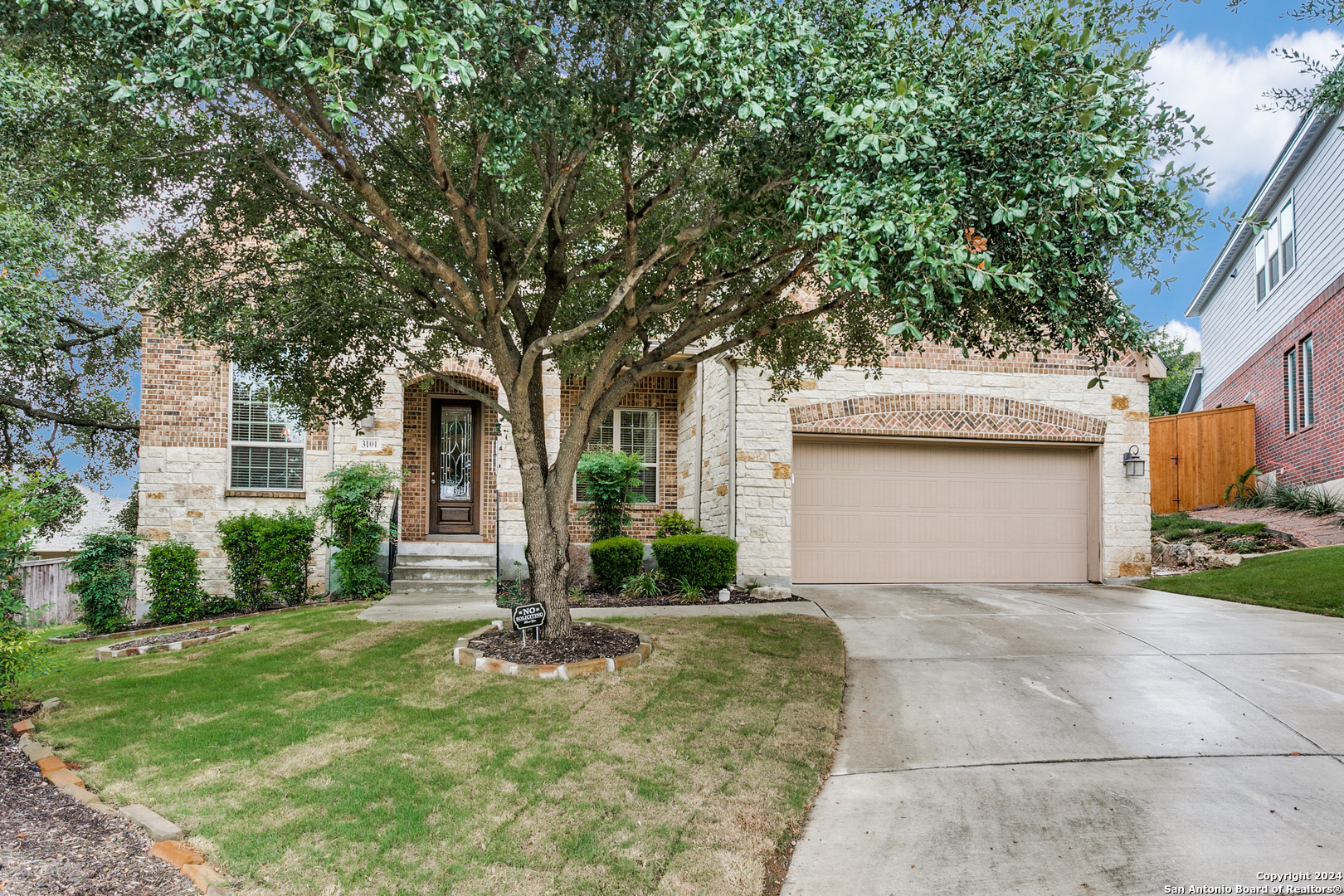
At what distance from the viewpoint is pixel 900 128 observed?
3.83m

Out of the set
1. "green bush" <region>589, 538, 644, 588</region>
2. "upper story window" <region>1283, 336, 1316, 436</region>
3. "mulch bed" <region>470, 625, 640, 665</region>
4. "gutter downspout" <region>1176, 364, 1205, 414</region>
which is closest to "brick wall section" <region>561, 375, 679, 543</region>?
"green bush" <region>589, 538, 644, 588</region>

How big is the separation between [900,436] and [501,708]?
747 cm

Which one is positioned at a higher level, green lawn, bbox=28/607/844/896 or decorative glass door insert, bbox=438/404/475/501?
decorative glass door insert, bbox=438/404/475/501

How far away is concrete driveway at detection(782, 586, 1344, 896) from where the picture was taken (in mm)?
3301

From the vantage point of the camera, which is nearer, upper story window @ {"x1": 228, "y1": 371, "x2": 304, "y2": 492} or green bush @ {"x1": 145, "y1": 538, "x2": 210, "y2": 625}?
green bush @ {"x1": 145, "y1": 538, "x2": 210, "y2": 625}

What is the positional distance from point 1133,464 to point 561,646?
9.06m

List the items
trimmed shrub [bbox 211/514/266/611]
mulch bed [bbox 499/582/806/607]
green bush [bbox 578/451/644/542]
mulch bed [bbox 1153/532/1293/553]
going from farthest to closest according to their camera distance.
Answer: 1. mulch bed [bbox 1153/532/1293/553]
2. green bush [bbox 578/451/644/542]
3. trimmed shrub [bbox 211/514/266/611]
4. mulch bed [bbox 499/582/806/607]

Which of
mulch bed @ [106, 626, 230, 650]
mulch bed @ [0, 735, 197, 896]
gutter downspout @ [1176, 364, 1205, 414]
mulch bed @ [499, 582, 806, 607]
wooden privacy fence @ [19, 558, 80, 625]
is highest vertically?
gutter downspout @ [1176, 364, 1205, 414]

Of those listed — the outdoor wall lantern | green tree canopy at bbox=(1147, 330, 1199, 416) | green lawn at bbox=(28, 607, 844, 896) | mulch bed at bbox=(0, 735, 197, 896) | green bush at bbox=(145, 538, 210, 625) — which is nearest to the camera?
mulch bed at bbox=(0, 735, 197, 896)

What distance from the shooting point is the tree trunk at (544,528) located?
623 cm

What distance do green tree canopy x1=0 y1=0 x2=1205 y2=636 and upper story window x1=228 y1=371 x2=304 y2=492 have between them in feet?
13.8

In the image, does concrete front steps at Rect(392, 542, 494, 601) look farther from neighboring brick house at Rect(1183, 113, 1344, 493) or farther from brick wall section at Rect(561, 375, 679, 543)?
neighboring brick house at Rect(1183, 113, 1344, 493)

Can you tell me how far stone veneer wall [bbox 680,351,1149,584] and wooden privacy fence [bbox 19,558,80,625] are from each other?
38.3 ft

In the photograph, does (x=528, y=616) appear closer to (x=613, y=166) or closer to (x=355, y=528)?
(x=613, y=166)
